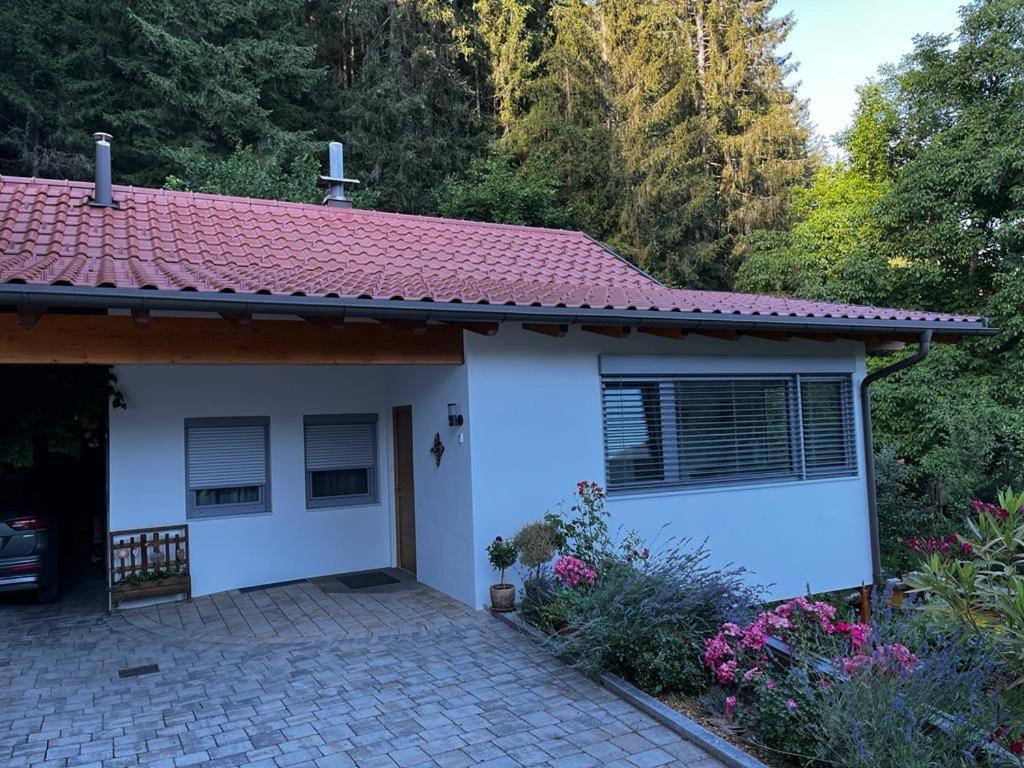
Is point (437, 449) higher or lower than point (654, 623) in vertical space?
higher

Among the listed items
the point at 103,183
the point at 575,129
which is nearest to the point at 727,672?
the point at 103,183

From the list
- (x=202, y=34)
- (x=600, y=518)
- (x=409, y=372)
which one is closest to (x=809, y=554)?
(x=600, y=518)

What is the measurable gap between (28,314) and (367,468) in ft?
14.3

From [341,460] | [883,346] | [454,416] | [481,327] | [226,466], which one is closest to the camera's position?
[481,327]

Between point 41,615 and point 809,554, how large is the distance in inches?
318

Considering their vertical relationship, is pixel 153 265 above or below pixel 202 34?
below

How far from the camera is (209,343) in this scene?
5.84 metres

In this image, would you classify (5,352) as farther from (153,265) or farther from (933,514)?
(933,514)

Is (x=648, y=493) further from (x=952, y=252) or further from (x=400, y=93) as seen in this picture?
(x=400, y=93)

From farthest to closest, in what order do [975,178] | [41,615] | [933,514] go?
[975,178], [933,514], [41,615]

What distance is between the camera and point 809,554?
8375 mm

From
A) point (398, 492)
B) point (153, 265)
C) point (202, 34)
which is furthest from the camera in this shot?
point (202, 34)

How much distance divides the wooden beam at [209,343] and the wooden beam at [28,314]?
1.62 feet

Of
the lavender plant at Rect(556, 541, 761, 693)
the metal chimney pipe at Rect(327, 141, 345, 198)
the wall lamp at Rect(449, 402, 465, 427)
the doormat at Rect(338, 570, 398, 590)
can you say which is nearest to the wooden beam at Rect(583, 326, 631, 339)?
the wall lamp at Rect(449, 402, 465, 427)
